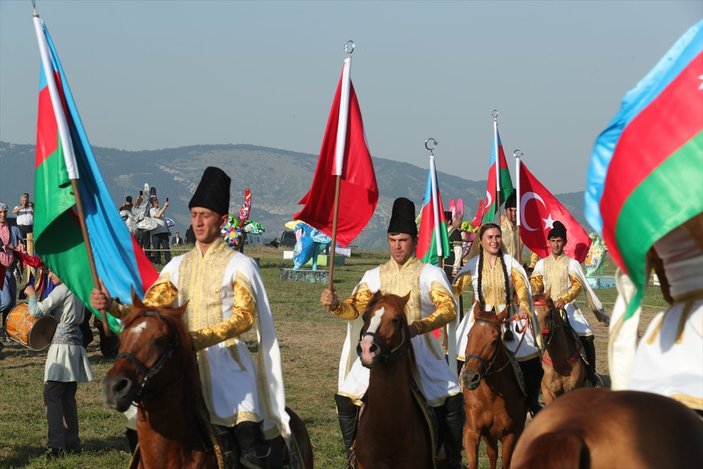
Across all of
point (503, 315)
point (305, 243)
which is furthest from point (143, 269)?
point (305, 243)

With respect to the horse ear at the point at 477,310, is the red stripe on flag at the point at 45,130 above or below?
above

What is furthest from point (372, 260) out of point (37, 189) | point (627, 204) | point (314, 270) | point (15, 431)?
point (627, 204)

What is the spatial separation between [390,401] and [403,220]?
1.82 metres

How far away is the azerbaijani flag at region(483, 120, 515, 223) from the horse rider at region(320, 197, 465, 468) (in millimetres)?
5982

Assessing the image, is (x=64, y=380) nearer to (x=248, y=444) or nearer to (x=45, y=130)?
(x=45, y=130)

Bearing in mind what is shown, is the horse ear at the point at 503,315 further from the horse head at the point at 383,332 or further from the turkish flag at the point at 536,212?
the turkish flag at the point at 536,212

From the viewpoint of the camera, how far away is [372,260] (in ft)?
153

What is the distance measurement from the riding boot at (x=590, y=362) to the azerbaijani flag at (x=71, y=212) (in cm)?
849

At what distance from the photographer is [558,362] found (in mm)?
15023

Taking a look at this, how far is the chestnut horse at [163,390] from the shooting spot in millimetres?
6320

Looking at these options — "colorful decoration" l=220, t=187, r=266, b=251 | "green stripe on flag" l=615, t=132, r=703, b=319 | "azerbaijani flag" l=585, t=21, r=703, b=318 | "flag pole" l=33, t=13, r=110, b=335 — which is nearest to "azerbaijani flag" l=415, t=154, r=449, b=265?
"flag pole" l=33, t=13, r=110, b=335

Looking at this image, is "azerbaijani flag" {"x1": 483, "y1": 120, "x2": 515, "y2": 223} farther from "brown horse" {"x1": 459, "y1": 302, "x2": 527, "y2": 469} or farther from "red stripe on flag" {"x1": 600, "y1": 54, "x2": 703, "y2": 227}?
"red stripe on flag" {"x1": 600, "y1": 54, "x2": 703, "y2": 227}

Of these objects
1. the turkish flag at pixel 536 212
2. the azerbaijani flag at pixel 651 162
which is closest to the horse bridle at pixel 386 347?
the azerbaijani flag at pixel 651 162

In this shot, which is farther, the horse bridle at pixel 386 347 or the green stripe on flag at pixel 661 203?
the horse bridle at pixel 386 347
